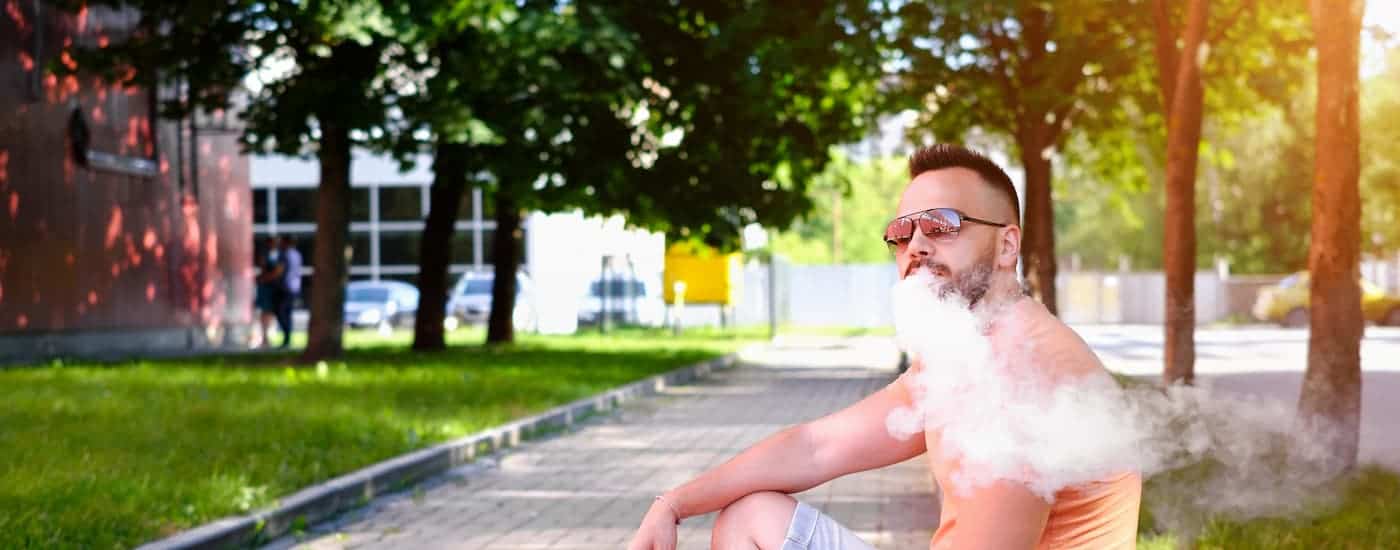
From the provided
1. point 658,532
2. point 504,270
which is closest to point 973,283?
point 658,532

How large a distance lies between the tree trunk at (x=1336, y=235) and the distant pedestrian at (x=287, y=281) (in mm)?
23850

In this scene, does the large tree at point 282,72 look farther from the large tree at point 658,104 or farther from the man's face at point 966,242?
the man's face at point 966,242

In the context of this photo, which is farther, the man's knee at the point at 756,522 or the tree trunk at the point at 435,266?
the tree trunk at the point at 435,266

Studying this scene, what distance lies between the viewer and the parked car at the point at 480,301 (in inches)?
2039

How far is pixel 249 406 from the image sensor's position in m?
14.8

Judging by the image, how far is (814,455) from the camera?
11.6 ft

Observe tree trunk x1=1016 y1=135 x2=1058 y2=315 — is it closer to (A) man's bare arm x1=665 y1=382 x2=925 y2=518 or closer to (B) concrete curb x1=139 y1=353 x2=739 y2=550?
(B) concrete curb x1=139 y1=353 x2=739 y2=550

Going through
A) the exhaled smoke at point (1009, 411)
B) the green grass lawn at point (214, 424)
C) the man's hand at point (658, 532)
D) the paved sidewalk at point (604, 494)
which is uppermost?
the exhaled smoke at point (1009, 411)

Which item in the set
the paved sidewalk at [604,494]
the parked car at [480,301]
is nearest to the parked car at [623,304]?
the parked car at [480,301]

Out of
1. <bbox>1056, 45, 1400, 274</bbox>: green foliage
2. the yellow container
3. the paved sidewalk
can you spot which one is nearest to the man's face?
the paved sidewalk

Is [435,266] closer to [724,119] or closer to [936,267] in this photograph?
[724,119]

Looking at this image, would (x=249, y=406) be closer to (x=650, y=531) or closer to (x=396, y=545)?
(x=396, y=545)

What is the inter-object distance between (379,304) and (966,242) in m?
50.2

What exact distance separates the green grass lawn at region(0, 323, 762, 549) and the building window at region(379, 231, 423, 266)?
1267 inches
